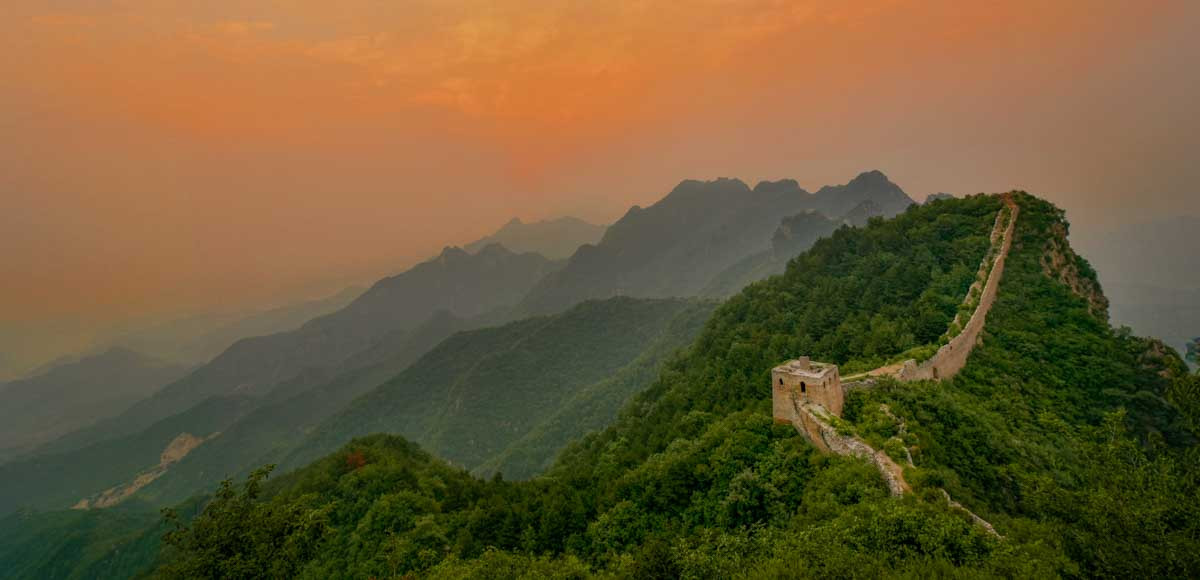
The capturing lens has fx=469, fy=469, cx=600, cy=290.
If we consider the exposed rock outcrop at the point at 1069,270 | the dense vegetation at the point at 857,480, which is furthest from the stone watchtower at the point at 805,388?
the exposed rock outcrop at the point at 1069,270

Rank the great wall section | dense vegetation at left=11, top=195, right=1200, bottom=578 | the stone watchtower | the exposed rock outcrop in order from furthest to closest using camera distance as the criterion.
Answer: the exposed rock outcrop < the stone watchtower < the great wall section < dense vegetation at left=11, top=195, right=1200, bottom=578

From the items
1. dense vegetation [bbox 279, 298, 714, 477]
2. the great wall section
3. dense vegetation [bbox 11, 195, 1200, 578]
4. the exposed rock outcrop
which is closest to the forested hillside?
dense vegetation [bbox 11, 195, 1200, 578]

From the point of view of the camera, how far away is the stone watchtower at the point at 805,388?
22.2m

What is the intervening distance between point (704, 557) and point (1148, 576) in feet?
A: 36.6

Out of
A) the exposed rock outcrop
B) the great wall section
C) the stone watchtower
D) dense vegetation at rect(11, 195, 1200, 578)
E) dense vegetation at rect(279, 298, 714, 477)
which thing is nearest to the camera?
dense vegetation at rect(11, 195, 1200, 578)

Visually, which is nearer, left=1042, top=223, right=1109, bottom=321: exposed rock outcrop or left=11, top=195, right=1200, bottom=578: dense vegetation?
left=11, top=195, right=1200, bottom=578: dense vegetation

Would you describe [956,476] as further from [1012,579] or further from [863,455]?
[1012,579]

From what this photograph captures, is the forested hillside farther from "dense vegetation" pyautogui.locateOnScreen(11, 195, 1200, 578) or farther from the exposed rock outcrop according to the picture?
the exposed rock outcrop

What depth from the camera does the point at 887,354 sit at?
101ft

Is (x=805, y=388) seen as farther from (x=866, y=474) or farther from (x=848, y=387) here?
(x=866, y=474)

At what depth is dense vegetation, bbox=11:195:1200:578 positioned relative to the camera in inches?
506

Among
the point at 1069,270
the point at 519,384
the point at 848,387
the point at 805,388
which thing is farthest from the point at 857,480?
the point at 519,384

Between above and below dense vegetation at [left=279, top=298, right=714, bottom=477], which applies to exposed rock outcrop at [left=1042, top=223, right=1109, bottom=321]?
above

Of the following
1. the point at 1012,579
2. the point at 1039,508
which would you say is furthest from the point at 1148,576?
the point at 1039,508
